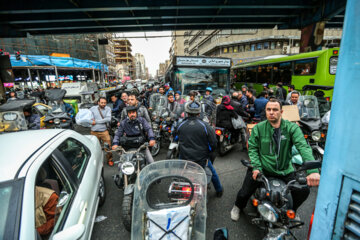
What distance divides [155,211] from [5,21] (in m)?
12.6

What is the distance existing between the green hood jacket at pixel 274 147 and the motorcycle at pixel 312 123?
226 cm

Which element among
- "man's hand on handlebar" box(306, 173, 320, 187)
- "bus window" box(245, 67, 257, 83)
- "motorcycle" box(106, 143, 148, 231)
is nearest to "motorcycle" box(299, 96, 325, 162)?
"man's hand on handlebar" box(306, 173, 320, 187)

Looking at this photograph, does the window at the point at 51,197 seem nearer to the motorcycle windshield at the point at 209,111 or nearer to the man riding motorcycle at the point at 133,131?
the man riding motorcycle at the point at 133,131

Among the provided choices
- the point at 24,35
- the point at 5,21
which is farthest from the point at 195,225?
the point at 24,35

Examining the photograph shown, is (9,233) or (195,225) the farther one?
(195,225)

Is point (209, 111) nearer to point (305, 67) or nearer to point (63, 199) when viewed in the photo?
point (63, 199)

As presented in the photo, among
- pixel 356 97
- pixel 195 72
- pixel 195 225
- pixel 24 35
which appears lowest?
pixel 195 225

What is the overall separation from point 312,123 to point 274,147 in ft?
9.57

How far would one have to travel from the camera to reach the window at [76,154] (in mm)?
2483

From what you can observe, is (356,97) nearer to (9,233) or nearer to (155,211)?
(155,211)

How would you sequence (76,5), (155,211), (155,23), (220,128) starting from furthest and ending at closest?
(155,23), (76,5), (220,128), (155,211)

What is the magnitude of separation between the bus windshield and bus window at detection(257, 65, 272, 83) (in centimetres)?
586

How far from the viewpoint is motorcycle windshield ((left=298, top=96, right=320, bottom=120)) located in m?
4.59

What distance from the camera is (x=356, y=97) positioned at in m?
1.01
